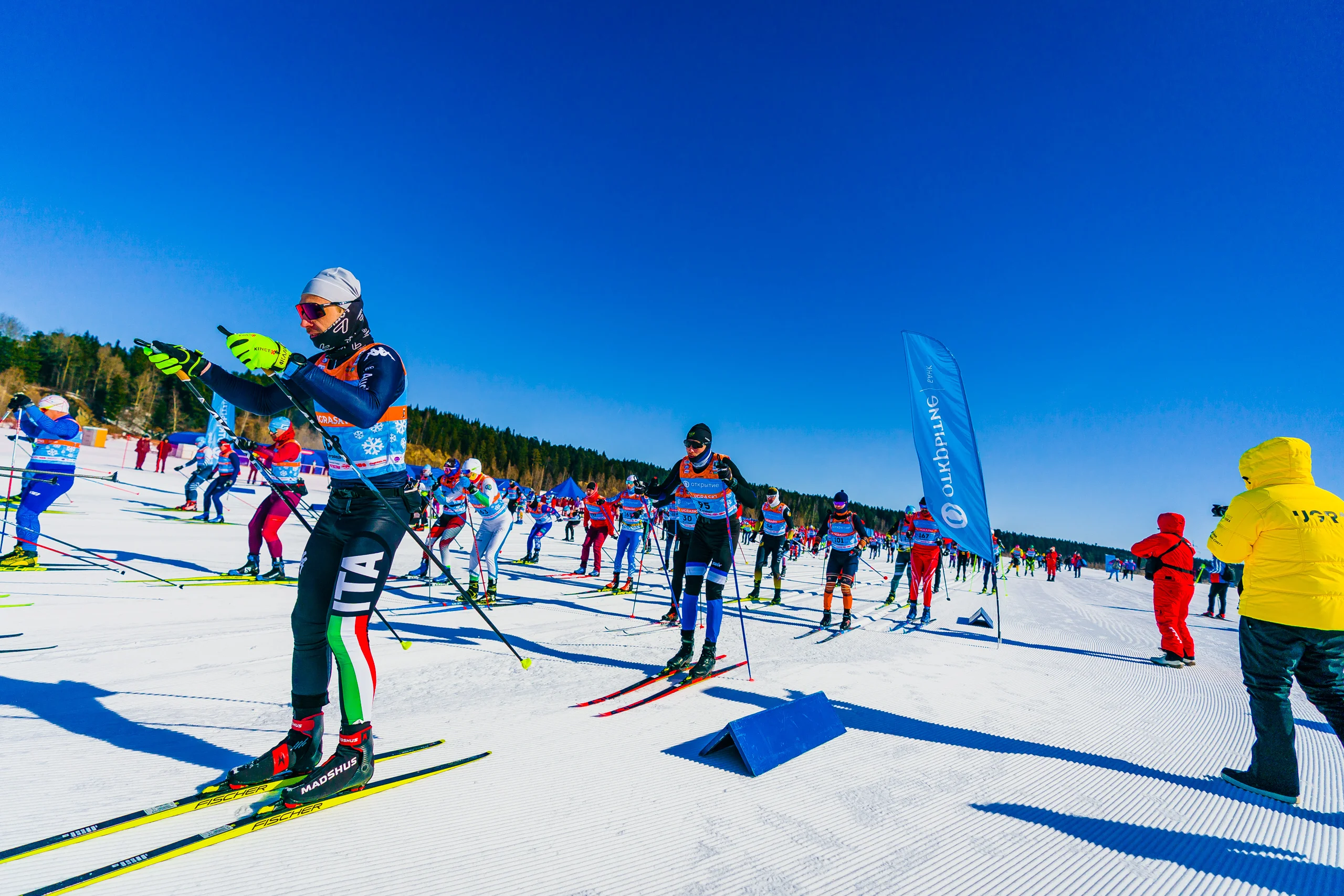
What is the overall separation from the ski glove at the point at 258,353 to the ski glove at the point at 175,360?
304 millimetres

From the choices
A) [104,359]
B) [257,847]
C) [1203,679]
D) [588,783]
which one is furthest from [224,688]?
[104,359]

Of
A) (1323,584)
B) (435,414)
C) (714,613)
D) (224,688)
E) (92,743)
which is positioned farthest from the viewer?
(435,414)

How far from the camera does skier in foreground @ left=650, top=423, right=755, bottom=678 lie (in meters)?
5.13

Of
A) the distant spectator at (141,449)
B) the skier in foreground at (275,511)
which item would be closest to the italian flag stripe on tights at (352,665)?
the skier in foreground at (275,511)

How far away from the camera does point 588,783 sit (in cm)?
275

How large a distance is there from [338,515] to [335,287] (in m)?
1.15

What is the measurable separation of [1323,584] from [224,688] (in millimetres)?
6755

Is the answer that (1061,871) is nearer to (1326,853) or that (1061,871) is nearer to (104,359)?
(1326,853)

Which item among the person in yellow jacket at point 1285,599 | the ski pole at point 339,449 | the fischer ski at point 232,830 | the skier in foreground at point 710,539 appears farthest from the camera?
the skier in foreground at point 710,539

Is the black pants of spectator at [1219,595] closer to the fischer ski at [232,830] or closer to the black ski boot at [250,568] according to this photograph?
the fischer ski at [232,830]

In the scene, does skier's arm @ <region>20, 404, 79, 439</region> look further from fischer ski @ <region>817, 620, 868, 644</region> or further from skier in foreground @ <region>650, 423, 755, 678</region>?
fischer ski @ <region>817, 620, 868, 644</region>

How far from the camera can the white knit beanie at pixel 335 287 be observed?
272 cm

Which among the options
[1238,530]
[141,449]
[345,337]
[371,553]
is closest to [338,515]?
[371,553]

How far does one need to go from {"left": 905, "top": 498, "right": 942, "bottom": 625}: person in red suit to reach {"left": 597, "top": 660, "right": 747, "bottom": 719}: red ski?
5749mm
